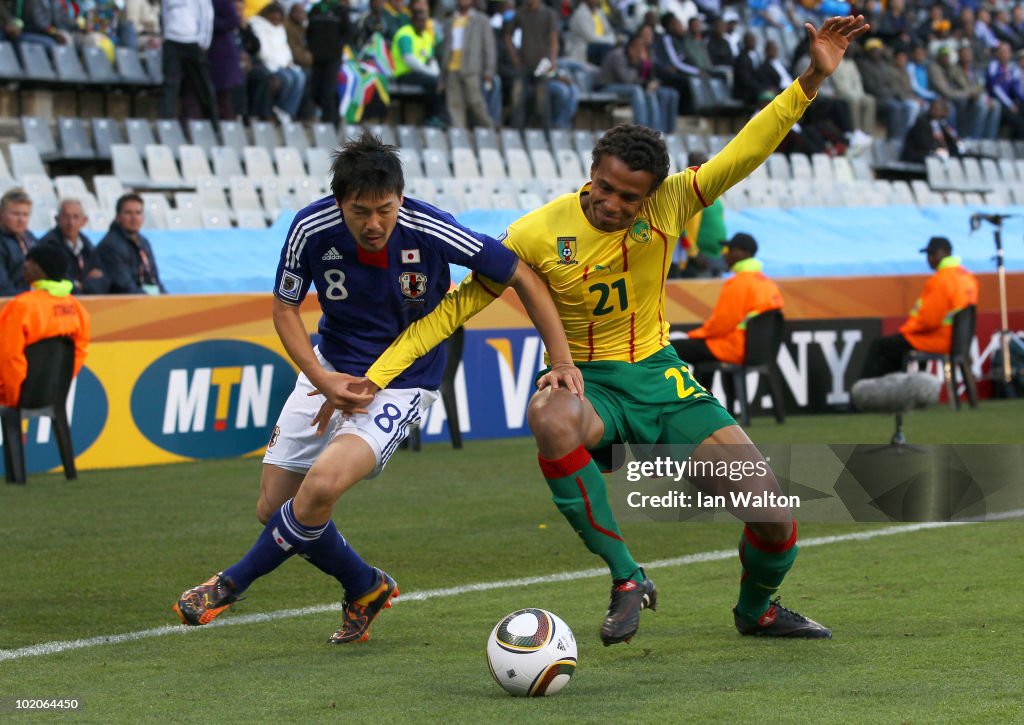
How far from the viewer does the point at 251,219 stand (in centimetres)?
1650

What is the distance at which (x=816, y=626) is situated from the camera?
18.5ft

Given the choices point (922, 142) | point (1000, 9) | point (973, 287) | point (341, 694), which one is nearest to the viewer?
point (341, 694)

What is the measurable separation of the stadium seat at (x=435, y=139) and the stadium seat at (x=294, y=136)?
1.76 metres

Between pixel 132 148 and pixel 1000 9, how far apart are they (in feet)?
62.0

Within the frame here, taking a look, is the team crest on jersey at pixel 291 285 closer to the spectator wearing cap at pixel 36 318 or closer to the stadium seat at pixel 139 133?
the spectator wearing cap at pixel 36 318

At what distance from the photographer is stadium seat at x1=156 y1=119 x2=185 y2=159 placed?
17328 millimetres

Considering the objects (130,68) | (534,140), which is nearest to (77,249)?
(130,68)

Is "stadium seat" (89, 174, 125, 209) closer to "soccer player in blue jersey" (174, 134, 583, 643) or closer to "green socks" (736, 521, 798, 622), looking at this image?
"soccer player in blue jersey" (174, 134, 583, 643)

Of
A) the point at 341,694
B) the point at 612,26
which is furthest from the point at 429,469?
the point at 612,26

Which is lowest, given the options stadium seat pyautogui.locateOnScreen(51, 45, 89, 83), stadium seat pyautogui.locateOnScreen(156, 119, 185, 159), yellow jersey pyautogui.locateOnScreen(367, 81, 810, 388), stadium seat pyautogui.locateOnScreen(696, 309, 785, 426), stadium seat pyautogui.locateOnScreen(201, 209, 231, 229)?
stadium seat pyautogui.locateOnScreen(696, 309, 785, 426)

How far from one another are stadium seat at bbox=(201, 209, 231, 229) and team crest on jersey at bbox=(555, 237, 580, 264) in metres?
10.9

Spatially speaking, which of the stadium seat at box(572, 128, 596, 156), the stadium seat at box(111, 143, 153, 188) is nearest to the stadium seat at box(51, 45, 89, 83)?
the stadium seat at box(111, 143, 153, 188)

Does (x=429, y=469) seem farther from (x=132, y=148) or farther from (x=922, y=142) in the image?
(x=922, y=142)

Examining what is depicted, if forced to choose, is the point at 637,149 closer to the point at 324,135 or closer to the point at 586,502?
the point at 586,502
